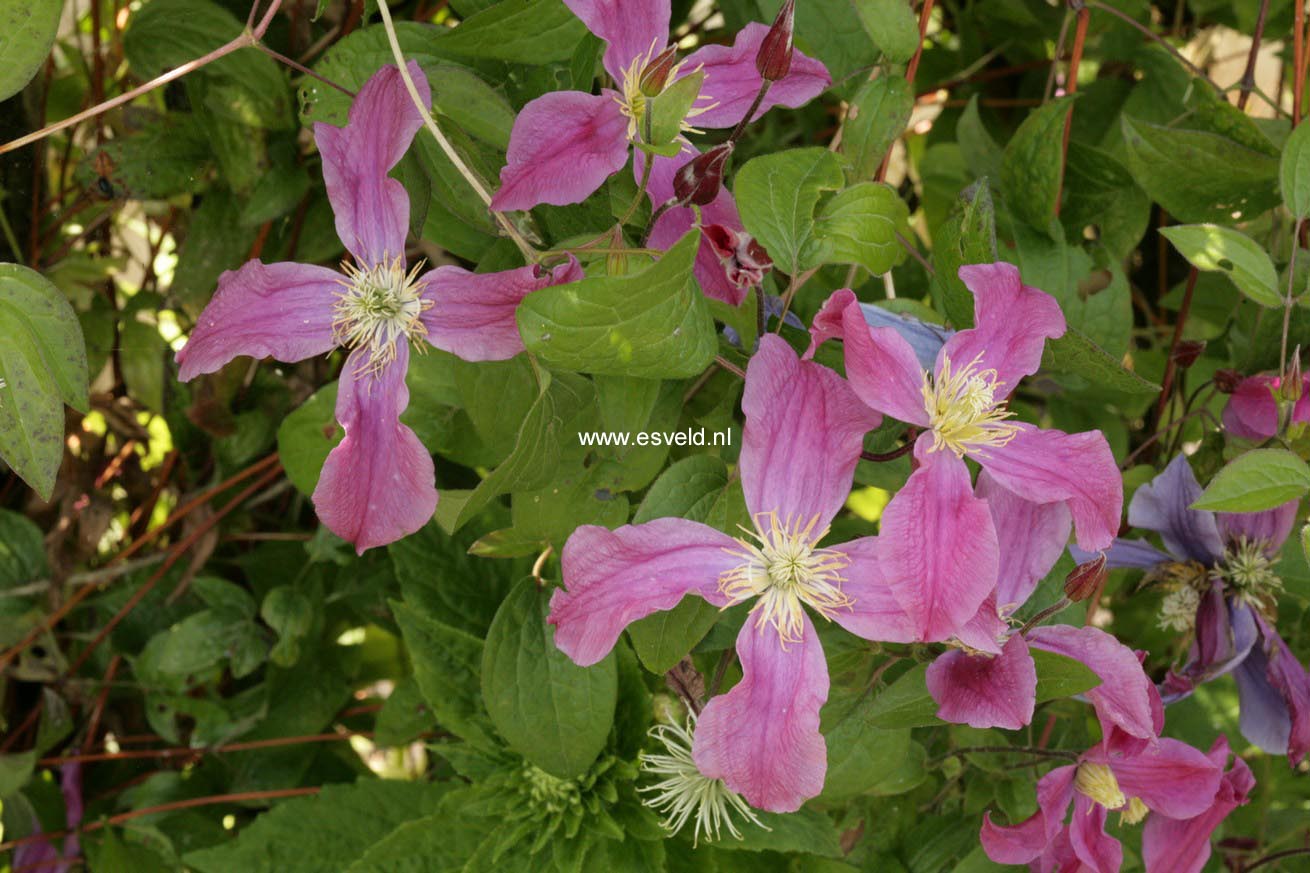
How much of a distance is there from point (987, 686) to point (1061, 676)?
34mm

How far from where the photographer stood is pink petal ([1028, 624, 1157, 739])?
58 centimetres

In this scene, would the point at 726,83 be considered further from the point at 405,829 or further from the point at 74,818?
the point at 74,818

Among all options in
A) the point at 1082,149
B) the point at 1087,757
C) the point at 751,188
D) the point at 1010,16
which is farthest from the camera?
the point at 1010,16

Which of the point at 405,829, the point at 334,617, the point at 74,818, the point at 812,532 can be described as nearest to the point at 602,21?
the point at 812,532

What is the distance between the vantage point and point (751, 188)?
536 millimetres

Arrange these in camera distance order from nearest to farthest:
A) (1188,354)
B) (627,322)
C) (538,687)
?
(627,322) < (538,687) < (1188,354)

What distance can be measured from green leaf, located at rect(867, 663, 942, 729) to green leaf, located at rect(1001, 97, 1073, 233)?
1.03 ft

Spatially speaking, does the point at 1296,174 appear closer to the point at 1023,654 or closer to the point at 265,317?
the point at 1023,654

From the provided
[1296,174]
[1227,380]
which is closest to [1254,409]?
[1227,380]

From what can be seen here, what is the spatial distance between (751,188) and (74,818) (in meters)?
0.90

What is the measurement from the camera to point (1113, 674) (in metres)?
0.58

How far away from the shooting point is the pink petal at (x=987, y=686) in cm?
54

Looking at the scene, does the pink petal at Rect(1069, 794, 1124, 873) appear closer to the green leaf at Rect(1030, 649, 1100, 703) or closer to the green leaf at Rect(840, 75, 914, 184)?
the green leaf at Rect(1030, 649, 1100, 703)

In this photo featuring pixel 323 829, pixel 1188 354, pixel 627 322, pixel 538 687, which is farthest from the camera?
pixel 323 829
